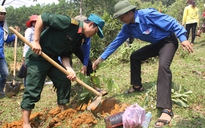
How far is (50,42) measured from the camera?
3.13 metres

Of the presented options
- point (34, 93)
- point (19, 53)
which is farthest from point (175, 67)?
point (19, 53)

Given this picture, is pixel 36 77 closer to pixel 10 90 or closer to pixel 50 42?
pixel 50 42

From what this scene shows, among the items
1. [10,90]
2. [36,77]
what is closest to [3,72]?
[10,90]

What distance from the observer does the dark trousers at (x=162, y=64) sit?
2.94 metres

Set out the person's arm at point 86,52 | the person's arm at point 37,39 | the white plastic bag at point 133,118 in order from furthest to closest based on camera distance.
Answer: the person's arm at point 86,52 < the person's arm at point 37,39 < the white plastic bag at point 133,118

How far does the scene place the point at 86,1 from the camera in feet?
74.0

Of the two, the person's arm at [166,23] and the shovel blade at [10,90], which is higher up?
the person's arm at [166,23]

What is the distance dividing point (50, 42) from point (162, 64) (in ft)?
5.37

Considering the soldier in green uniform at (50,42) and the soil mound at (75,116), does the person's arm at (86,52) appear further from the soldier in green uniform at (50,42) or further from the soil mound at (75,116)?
the soil mound at (75,116)

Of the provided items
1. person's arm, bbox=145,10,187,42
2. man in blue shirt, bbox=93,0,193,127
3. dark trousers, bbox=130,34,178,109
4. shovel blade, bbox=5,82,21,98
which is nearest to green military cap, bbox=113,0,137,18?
man in blue shirt, bbox=93,0,193,127

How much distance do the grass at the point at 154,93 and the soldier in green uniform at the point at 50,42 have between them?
935mm

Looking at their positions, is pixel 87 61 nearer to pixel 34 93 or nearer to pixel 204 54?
pixel 34 93

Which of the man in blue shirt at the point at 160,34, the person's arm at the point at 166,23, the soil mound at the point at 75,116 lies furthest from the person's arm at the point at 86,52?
the person's arm at the point at 166,23

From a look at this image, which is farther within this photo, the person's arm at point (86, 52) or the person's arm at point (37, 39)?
the person's arm at point (86, 52)
